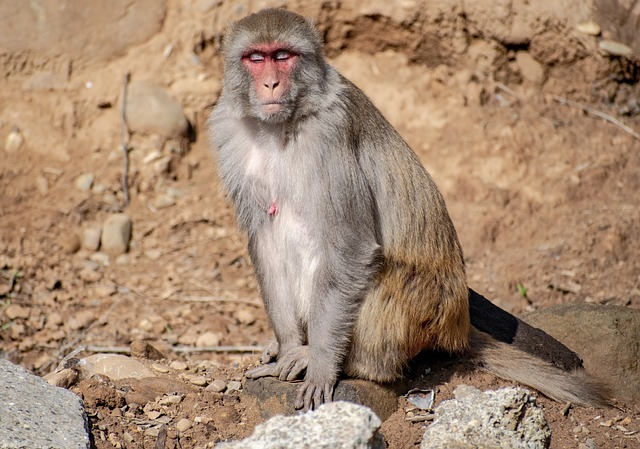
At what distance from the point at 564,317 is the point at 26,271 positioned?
5508 mm

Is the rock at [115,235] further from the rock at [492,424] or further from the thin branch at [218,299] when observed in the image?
the rock at [492,424]

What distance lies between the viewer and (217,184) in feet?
31.5

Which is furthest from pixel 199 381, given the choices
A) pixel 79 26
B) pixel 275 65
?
pixel 79 26

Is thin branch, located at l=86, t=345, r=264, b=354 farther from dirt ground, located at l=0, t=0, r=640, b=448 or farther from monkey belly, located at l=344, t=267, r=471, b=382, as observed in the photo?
monkey belly, located at l=344, t=267, r=471, b=382

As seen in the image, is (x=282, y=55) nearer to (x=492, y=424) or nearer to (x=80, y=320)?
(x=492, y=424)

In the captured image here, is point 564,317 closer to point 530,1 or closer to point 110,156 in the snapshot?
point 530,1

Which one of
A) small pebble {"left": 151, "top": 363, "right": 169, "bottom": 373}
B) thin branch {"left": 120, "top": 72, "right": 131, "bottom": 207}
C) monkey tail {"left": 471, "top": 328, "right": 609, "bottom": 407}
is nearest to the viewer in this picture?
monkey tail {"left": 471, "top": 328, "right": 609, "bottom": 407}

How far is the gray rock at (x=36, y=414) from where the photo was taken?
14.9 feet

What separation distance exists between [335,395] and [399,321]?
64 centimetres

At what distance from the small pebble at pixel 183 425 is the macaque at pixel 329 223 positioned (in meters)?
0.61

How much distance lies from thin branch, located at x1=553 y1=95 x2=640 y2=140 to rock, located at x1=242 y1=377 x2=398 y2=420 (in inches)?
233

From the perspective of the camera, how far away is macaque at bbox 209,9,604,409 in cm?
524

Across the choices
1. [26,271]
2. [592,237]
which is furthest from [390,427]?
[26,271]

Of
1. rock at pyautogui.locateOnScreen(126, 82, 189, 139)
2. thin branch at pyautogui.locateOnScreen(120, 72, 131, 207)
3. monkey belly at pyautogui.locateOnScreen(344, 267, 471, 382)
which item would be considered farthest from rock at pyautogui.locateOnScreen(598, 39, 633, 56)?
thin branch at pyautogui.locateOnScreen(120, 72, 131, 207)
